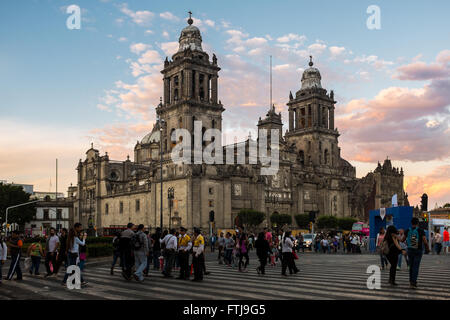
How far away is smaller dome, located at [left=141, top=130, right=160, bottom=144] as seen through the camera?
307 feet

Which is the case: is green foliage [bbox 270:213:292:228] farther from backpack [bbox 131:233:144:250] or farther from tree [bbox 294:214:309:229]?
backpack [bbox 131:233:144:250]

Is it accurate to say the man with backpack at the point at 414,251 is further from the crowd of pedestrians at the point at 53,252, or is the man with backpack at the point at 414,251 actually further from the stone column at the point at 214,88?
the stone column at the point at 214,88

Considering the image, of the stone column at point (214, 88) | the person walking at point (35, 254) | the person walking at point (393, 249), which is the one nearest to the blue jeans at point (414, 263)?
the person walking at point (393, 249)

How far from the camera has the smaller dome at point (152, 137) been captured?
9371 centimetres

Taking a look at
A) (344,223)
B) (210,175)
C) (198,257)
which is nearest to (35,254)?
(198,257)

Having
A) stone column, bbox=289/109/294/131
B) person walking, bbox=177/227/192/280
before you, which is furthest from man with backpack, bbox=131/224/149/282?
stone column, bbox=289/109/294/131

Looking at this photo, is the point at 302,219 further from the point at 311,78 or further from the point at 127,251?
the point at 127,251

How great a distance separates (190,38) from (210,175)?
2020 cm

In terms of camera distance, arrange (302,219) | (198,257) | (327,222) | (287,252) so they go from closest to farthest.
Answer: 1. (198,257)
2. (287,252)
3. (327,222)
4. (302,219)

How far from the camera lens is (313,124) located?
89.8m

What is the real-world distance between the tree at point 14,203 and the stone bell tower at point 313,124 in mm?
47277

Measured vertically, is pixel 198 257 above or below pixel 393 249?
below

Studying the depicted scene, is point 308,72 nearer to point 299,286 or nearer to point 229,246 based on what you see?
point 229,246

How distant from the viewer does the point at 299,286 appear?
14.8 meters
